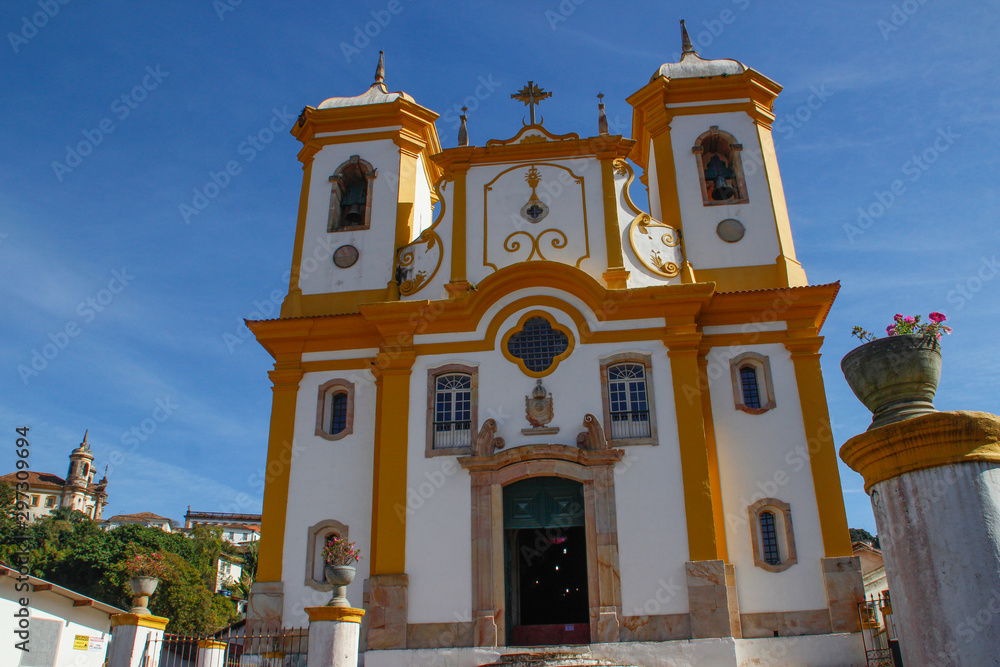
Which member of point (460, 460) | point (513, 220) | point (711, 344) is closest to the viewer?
point (460, 460)

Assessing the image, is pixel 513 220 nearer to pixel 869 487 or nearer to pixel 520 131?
pixel 520 131

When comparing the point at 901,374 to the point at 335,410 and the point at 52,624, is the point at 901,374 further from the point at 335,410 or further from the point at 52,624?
the point at 52,624

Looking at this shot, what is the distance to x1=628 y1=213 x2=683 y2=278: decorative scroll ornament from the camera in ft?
58.8

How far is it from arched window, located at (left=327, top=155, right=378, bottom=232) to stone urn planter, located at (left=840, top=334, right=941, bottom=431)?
621 inches

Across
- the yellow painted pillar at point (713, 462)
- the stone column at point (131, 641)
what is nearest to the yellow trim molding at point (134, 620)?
the stone column at point (131, 641)

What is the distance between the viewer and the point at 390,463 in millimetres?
16109

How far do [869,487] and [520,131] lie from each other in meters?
15.2

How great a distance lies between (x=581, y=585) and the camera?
58.8 feet

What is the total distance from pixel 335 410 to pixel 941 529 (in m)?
14.6

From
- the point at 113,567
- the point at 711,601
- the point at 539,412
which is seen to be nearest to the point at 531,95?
the point at 539,412

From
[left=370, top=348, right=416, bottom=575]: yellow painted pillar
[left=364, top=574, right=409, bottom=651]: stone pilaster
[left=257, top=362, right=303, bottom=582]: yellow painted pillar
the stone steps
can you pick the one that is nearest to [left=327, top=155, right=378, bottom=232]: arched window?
[left=257, top=362, right=303, bottom=582]: yellow painted pillar

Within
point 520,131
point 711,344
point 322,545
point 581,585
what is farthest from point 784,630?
point 520,131

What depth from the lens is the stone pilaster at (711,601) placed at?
46.3 ft

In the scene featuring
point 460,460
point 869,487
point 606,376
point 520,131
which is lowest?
point 869,487
